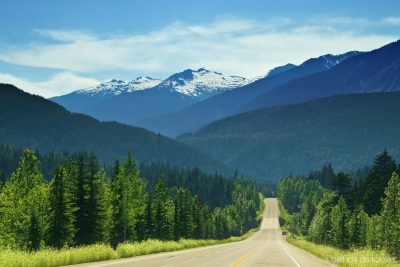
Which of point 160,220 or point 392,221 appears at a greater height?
point 392,221

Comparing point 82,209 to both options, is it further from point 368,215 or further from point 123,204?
point 368,215

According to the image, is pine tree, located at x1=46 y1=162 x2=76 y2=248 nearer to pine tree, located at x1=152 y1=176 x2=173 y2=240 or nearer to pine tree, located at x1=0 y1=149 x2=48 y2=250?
pine tree, located at x1=0 y1=149 x2=48 y2=250

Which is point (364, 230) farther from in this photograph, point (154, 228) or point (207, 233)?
point (207, 233)

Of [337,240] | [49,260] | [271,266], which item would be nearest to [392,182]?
[337,240]

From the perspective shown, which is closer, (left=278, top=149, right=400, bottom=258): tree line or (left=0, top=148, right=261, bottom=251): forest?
(left=0, top=148, right=261, bottom=251): forest

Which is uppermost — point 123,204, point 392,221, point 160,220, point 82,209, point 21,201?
point 21,201

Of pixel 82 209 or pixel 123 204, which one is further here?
pixel 123 204

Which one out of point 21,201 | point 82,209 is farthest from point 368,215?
point 21,201

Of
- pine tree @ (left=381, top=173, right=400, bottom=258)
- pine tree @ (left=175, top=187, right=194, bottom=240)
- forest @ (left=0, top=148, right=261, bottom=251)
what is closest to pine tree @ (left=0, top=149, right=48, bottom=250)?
forest @ (left=0, top=148, right=261, bottom=251)

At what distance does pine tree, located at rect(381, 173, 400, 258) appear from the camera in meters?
46.0

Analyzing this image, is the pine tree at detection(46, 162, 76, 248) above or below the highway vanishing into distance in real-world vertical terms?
above

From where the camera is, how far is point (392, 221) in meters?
47.4

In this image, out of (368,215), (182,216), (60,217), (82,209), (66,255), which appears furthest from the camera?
(368,215)

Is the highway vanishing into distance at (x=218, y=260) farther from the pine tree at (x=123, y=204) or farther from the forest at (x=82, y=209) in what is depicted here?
the pine tree at (x=123, y=204)
